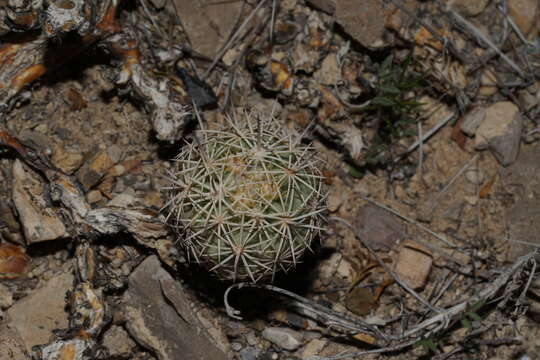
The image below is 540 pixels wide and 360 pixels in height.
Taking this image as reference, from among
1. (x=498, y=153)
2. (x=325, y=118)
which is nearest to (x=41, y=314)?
(x=325, y=118)

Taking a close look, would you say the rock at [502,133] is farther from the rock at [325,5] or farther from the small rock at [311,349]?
the small rock at [311,349]

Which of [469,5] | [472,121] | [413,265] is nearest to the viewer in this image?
[413,265]

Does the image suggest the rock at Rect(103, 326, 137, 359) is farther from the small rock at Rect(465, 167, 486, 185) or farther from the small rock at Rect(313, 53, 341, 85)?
the small rock at Rect(465, 167, 486, 185)

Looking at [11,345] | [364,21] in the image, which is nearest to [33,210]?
[11,345]

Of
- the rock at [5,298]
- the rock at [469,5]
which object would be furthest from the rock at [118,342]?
the rock at [469,5]

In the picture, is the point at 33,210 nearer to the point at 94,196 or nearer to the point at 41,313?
the point at 94,196

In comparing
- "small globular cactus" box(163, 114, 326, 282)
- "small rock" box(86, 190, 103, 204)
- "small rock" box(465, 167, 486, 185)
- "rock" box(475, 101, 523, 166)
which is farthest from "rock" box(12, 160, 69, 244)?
"rock" box(475, 101, 523, 166)
